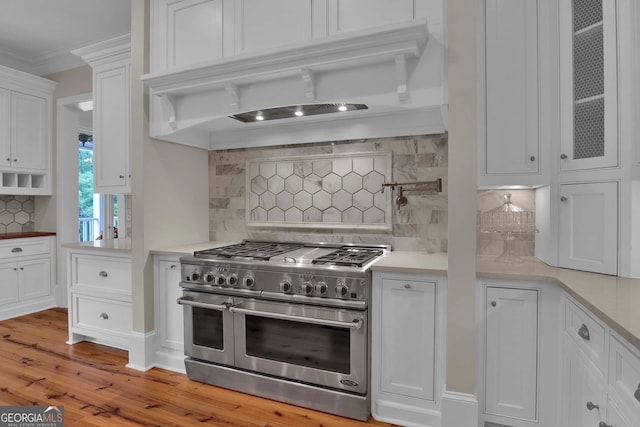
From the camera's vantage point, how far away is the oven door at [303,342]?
1990mm

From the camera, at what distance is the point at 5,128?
12.5 feet

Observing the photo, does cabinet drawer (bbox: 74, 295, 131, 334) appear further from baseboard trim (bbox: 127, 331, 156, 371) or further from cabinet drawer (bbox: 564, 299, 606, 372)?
cabinet drawer (bbox: 564, 299, 606, 372)

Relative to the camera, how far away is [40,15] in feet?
10.7

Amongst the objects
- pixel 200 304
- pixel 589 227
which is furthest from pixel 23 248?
pixel 589 227

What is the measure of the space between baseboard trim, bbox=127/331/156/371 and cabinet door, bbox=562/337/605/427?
8.55ft

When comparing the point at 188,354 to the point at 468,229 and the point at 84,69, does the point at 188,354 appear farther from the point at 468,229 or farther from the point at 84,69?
the point at 84,69

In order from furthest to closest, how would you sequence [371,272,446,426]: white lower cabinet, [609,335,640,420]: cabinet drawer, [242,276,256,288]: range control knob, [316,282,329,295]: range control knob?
[242,276,256,288]: range control knob
[316,282,329,295]: range control knob
[371,272,446,426]: white lower cabinet
[609,335,640,420]: cabinet drawer

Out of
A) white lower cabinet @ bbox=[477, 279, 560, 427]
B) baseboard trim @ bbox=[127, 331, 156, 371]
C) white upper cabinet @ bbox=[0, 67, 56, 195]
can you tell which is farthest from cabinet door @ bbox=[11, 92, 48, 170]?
white lower cabinet @ bbox=[477, 279, 560, 427]

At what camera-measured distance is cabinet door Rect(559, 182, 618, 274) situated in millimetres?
1704

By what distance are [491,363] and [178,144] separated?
265 cm

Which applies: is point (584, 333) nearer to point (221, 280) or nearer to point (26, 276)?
point (221, 280)

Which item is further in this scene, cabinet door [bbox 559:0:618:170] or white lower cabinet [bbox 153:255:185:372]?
white lower cabinet [bbox 153:255:185:372]

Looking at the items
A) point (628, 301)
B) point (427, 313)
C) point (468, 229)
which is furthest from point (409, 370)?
point (628, 301)

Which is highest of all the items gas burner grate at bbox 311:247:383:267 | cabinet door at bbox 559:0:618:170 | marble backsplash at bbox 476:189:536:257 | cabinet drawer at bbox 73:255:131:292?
cabinet door at bbox 559:0:618:170
